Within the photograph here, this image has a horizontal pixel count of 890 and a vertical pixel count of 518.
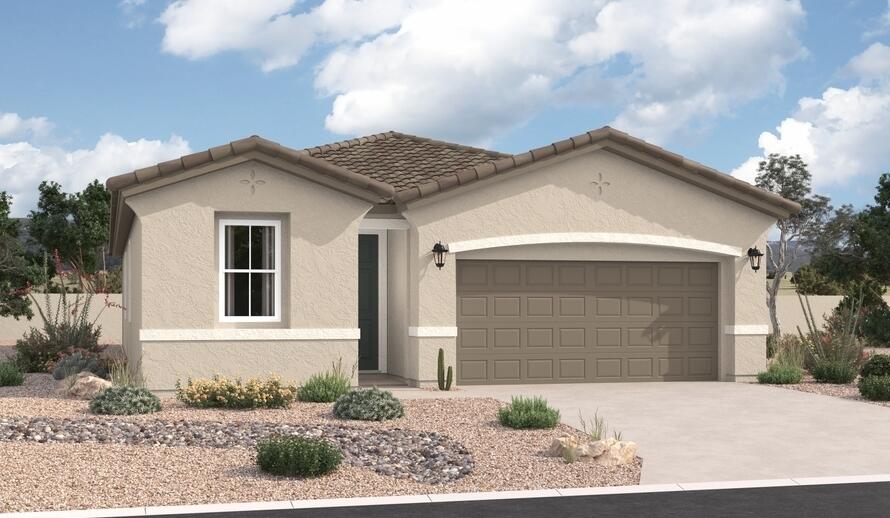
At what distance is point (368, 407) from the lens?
1386 centimetres

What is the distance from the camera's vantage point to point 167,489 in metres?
9.73

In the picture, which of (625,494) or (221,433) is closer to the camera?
(625,494)

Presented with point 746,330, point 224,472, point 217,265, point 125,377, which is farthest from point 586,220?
point 224,472

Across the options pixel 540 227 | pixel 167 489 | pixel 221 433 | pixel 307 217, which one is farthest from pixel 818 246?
pixel 167 489

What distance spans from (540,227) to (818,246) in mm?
23789

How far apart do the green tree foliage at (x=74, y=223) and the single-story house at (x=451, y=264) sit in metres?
25.1

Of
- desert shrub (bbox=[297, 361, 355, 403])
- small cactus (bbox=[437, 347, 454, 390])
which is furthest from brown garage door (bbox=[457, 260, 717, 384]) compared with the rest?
desert shrub (bbox=[297, 361, 355, 403])

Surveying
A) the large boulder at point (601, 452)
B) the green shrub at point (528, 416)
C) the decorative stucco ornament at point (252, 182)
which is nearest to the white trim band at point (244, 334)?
the decorative stucco ornament at point (252, 182)

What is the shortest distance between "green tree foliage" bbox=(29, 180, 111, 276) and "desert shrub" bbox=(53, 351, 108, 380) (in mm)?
26223

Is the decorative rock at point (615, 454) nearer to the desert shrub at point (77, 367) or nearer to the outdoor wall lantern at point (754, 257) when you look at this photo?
the outdoor wall lantern at point (754, 257)

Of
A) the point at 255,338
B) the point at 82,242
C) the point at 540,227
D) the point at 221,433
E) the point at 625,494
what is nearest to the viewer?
the point at 625,494

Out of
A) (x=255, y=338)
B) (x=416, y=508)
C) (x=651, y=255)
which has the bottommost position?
(x=416, y=508)

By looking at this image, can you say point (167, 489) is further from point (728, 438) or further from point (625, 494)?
point (728, 438)

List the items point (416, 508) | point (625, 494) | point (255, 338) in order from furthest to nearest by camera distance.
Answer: point (255, 338), point (625, 494), point (416, 508)
